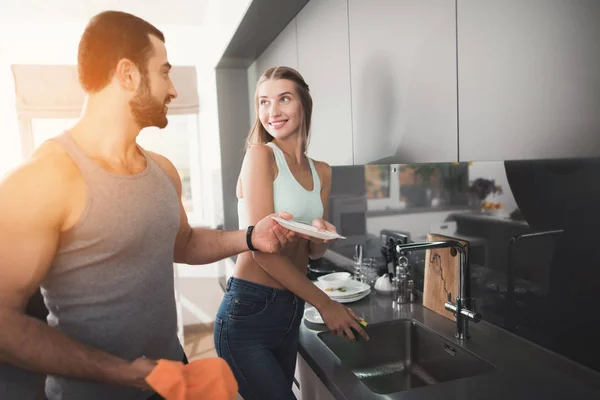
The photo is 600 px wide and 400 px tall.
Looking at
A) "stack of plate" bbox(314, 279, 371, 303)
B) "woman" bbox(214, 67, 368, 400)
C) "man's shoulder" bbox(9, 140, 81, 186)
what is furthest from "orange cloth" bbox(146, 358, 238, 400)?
"stack of plate" bbox(314, 279, 371, 303)

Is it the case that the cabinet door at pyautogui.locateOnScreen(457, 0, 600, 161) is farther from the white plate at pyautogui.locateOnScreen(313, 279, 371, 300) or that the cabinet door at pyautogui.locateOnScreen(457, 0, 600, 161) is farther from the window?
the window

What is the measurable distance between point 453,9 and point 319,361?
0.90 metres

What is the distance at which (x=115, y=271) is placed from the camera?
0.56 meters

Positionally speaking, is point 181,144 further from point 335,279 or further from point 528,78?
point 528,78

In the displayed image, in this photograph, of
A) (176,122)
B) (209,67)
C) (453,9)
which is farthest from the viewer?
(176,122)

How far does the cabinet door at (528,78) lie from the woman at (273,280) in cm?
43

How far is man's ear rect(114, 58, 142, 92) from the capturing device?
1.73 ft

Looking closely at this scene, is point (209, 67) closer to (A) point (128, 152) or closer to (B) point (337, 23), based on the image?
→ (B) point (337, 23)

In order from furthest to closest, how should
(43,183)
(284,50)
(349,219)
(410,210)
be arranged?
1. (284,50)
2. (349,219)
3. (410,210)
4. (43,183)

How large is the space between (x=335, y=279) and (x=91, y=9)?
2.62 metres

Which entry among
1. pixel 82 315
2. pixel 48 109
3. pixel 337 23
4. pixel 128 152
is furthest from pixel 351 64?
pixel 48 109

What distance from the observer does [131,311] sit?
61 centimetres

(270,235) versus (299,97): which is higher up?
(299,97)

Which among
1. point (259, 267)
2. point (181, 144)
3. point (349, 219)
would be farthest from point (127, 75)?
point (181, 144)
